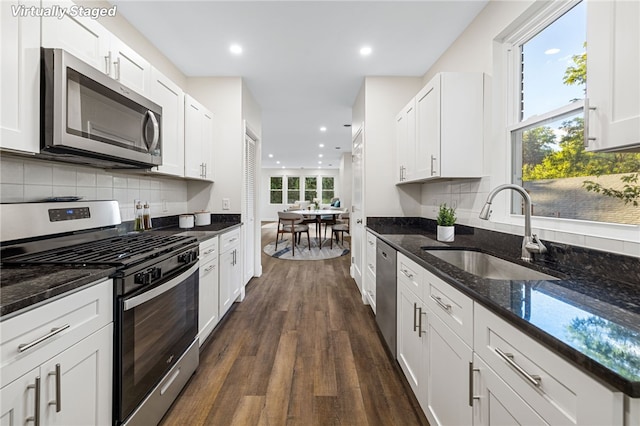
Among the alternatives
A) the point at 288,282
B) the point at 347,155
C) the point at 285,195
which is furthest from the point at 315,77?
the point at 285,195

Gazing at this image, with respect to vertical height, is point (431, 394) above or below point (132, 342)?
below

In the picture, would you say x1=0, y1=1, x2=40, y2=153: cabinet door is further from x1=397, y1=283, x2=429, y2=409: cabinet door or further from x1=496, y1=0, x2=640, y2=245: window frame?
x1=496, y1=0, x2=640, y2=245: window frame

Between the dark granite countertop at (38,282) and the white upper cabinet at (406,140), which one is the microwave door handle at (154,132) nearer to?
the dark granite countertop at (38,282)

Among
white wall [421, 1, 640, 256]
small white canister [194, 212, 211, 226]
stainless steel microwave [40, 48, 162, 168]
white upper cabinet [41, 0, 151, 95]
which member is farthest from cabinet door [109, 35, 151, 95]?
white wall [421, 1, 640, 256]

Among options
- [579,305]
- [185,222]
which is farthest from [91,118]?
[579,305]

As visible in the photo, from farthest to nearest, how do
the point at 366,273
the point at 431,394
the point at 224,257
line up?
the point at 366,273 < the point at 224,257 < the point at 431,394

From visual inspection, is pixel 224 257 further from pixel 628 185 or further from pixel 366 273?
pixel 628 185

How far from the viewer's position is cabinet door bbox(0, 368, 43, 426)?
30.3 inches

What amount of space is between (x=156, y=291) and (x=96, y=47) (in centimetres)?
140

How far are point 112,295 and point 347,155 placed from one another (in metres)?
8.86

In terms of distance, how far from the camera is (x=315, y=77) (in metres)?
3.26

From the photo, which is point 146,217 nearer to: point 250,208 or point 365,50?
point 250,208

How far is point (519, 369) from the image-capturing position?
0.76 meters

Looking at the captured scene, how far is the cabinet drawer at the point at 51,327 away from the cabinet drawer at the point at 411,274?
1504mm
